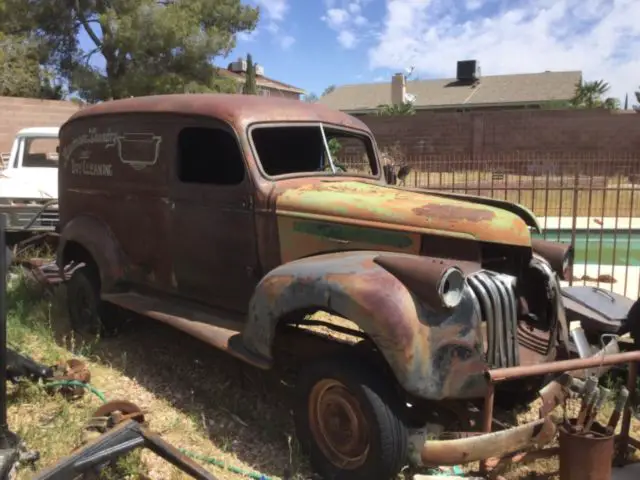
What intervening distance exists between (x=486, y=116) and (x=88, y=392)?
21.7 m

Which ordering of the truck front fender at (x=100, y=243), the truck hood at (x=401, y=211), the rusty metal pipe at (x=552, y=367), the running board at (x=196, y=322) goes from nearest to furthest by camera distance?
1. the rusty metal pipe at (x=552, y=367)
2. the truck hood at (x=401, y=211)
3. the running board at (x=196, y=322)
4. the truck front fender at (x=100, y=243)

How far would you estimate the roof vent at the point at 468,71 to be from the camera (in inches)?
1646

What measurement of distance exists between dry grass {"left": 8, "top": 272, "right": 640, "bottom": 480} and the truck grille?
0.70 meters

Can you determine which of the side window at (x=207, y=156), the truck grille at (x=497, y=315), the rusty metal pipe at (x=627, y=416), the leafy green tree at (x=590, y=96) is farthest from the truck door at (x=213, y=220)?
the leafy green tree at (x=590, y=96)

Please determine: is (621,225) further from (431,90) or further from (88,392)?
(431,90)

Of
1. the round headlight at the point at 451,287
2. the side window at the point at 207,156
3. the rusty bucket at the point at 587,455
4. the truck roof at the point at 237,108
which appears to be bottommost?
the rusty bucket at the point at 587,455

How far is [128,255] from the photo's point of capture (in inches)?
183

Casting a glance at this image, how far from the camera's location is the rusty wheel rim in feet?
9.48

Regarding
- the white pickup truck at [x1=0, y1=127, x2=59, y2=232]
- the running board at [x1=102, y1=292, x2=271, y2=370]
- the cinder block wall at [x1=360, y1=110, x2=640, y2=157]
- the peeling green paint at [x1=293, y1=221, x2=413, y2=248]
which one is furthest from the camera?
the cinder block wall at [x1=360, y1=110, x2=640, y2=157]

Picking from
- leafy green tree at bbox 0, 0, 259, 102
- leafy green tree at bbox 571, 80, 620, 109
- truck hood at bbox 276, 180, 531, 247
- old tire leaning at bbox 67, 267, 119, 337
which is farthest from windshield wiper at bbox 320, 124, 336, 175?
leafy green tree at bbox 571, 80, 620, 109

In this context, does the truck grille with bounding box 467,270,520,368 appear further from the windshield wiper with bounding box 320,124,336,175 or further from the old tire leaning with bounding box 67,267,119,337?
the old tire leaning with bounding box 67,267,119,337

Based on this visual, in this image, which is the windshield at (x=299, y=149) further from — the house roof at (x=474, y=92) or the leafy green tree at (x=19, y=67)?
the house roof at (x=474, y=92)

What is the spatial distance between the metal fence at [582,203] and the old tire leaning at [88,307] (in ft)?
7.64

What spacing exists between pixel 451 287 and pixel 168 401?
218cm
